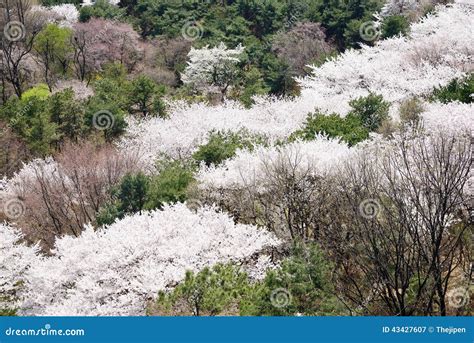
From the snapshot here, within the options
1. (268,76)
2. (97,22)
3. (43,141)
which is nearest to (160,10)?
(97,22)

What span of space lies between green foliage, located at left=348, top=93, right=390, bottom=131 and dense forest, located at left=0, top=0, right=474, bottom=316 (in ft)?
0.25

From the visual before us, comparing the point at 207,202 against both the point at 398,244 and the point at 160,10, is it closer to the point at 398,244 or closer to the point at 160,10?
the point at 398,244

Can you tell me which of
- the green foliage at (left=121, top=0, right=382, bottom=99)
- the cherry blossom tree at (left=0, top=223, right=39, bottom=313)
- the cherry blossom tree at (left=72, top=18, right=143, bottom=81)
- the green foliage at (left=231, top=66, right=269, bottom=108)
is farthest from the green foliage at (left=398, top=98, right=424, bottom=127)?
the cherry blossom tree at (left=72, top=18, right=143, bottom=81)

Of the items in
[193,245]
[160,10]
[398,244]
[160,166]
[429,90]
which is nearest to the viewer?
[398,244]

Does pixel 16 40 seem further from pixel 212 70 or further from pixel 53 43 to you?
pixel 212 70

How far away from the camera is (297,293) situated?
12680 millimetres

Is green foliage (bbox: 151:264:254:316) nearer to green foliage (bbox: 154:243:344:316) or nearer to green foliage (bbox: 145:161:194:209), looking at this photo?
green foliage (bbox: 154:243:344:316)

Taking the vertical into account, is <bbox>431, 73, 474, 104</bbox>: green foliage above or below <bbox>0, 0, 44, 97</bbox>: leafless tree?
below

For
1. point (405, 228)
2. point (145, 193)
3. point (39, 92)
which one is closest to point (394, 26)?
point (39, 92)

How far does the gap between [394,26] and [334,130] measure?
19.3 metres

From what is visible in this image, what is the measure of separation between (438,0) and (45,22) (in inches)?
1240

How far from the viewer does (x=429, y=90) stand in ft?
92.8

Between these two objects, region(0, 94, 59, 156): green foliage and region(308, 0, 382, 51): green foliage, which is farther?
region(308, 0, 382, 51): green foliage

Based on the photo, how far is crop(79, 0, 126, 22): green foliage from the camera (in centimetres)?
5141
